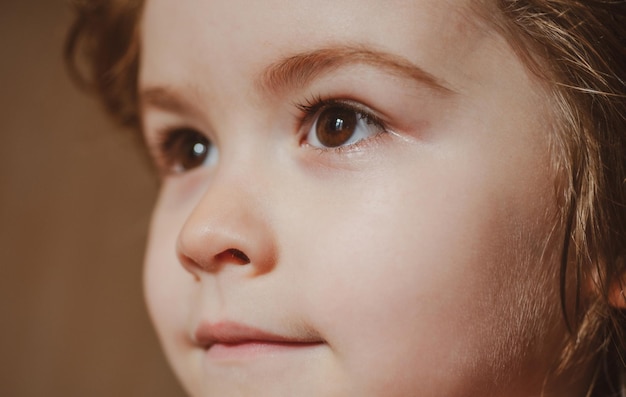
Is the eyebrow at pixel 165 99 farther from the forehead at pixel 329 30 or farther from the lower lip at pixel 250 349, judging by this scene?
the lower lip at pixel 250 349

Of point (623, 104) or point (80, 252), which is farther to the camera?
point (80, 252)

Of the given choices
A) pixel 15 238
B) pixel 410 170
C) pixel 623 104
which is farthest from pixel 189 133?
pixel 15 238

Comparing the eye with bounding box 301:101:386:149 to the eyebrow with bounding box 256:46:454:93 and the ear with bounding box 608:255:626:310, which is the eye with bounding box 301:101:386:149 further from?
the ear with bounding box 608:255:626:310

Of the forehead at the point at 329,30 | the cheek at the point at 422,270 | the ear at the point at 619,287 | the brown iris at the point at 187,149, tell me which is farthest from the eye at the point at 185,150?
the ear at the point at 619,287

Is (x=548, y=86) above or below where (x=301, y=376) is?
above

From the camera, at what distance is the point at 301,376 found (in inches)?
28.3

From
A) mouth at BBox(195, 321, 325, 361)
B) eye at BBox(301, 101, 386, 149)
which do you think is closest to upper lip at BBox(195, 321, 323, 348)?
mouth at BBox(195, 321, 325, 361)

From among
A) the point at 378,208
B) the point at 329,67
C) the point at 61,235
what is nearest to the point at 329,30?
the point at 329,67

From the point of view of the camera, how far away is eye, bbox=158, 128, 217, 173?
0.94m

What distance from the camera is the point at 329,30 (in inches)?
27.7

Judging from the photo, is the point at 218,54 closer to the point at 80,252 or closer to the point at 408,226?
A: the point at 408,226

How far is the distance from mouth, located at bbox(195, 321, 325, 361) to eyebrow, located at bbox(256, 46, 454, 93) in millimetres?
204

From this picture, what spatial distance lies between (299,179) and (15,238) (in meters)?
0.80

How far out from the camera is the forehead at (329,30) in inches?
27.3
